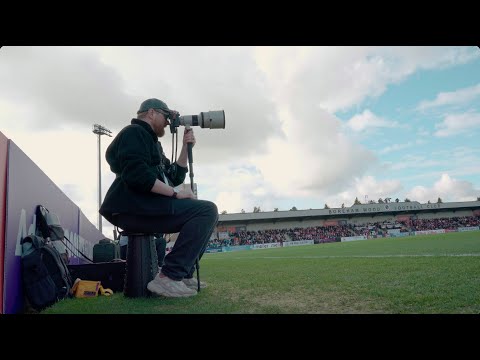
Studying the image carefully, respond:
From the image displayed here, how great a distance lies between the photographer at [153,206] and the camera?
2658 mm

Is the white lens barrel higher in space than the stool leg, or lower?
higher

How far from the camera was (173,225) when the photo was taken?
9.35 feet

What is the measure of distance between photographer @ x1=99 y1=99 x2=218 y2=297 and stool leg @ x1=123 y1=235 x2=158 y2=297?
0.55ft

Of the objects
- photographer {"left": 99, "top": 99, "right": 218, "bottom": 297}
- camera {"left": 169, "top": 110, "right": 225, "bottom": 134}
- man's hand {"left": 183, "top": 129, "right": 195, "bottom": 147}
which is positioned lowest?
photographer {"left": 99, "top": 99, "right": 218, "bottom": 297}

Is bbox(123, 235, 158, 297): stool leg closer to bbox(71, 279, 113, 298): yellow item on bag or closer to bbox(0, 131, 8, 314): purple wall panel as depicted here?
bbox(71, 279, 113, 298): yellow item on bag

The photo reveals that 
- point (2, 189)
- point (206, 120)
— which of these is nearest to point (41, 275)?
point (2, 189)

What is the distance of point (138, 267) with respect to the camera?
2.94 meters

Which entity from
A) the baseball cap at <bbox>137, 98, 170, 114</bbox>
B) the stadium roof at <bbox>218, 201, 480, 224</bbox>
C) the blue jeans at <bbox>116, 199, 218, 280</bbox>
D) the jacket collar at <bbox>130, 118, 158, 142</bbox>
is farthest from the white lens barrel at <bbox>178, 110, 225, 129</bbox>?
the stadium roof at <bbox>218, 201, 480, 224</bbox>

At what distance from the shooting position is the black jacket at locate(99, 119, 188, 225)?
8.59 feet

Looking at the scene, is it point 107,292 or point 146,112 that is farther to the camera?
point 107,292
